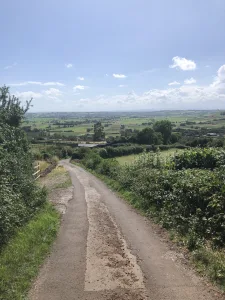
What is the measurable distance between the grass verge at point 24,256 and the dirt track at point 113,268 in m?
0.28

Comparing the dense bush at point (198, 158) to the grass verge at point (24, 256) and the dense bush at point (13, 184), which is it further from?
the grass verge at point (24, 256)

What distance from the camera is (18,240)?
9.00 metres

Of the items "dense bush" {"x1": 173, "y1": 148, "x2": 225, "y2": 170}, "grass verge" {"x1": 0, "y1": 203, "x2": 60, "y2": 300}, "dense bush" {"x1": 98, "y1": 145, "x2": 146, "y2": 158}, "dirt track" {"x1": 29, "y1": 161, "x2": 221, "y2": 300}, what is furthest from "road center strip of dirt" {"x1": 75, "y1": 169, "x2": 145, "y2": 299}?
"dense bush" {"x1": 98, "y1": 145, "x2": 146, "y2": 158}

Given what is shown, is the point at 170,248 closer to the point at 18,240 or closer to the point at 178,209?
the point at 178,209

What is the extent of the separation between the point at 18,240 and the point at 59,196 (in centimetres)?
996

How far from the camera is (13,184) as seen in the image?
12.2 m

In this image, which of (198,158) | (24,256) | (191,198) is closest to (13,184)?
(24,256)

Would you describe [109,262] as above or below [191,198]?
below

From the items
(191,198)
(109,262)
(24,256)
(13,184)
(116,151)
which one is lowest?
(116,151)

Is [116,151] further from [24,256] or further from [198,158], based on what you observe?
[24,256]

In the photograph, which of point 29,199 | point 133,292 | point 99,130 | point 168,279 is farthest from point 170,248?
point 99,130

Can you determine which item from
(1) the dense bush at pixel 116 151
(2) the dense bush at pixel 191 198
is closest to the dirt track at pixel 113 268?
(2) the dense bush at pixel 191 198

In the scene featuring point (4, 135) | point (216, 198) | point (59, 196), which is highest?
point (4, 135)

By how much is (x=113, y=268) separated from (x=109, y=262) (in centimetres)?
41
